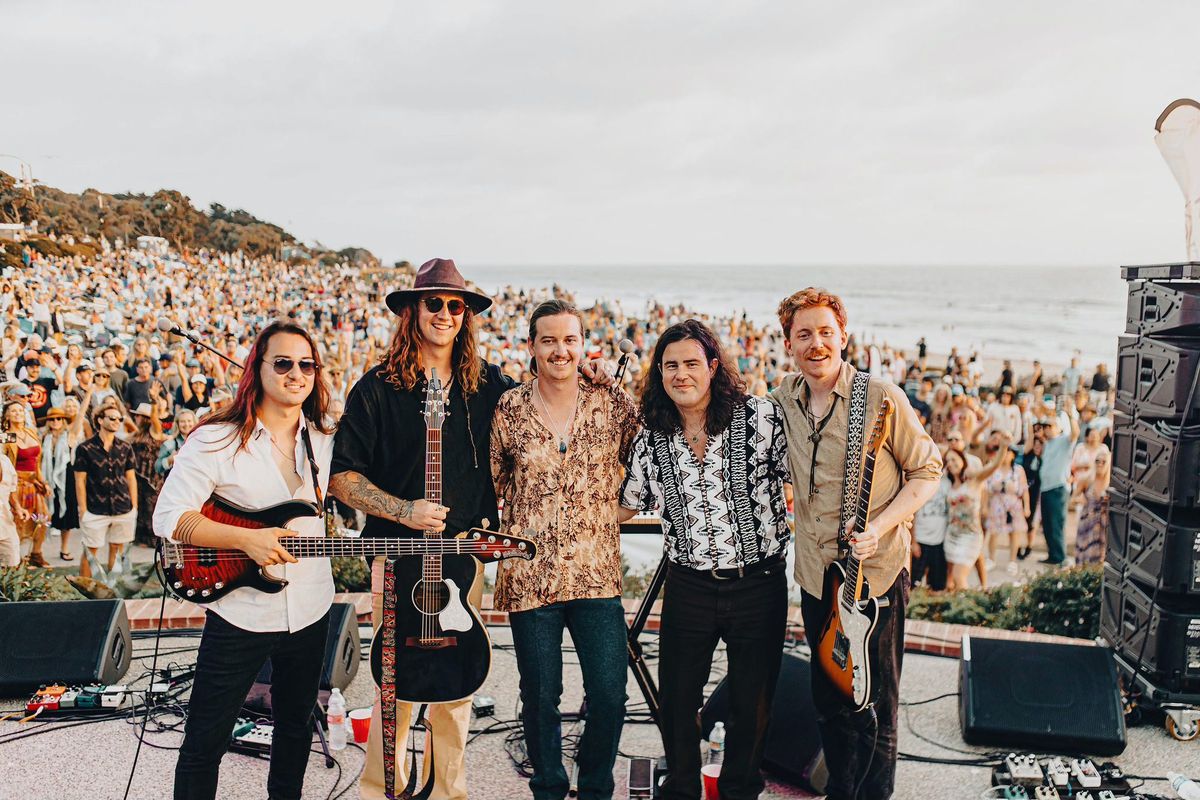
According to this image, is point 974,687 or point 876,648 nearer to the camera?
point 876,648

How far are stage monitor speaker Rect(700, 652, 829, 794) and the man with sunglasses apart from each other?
5839 mm

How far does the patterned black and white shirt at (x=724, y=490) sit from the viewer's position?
2852 mm

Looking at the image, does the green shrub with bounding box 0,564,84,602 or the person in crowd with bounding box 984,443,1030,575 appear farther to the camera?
the person in crowd with bounding box 984,443,1030,575

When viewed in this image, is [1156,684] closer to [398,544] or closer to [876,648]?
[876,648]

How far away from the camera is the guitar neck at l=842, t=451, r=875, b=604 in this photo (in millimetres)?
2811

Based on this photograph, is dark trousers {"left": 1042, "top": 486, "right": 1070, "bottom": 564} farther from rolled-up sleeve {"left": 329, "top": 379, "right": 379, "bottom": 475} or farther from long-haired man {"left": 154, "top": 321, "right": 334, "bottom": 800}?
long-haired man {"left": 154, "top": 321, "right": 334, "bottom": 800}

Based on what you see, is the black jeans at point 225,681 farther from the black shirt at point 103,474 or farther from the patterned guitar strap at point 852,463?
the black shirt at point 103,474

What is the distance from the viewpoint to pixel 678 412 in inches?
116

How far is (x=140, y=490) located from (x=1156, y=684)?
→ 791 cm

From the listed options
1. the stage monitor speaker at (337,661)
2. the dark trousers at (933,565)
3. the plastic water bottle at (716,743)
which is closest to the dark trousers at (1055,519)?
the dark trousers at (933,565)

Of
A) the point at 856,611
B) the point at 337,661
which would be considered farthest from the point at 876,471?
the point at 337,661

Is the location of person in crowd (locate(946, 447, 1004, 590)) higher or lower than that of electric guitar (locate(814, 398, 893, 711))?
lower

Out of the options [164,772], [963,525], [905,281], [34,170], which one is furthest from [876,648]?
[905,281]

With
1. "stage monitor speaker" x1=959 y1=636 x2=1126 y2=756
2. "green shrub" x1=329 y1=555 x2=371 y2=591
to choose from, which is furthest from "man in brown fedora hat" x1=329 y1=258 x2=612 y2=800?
"green shrub" x1=329 y1=555 x2=371 y2=591
